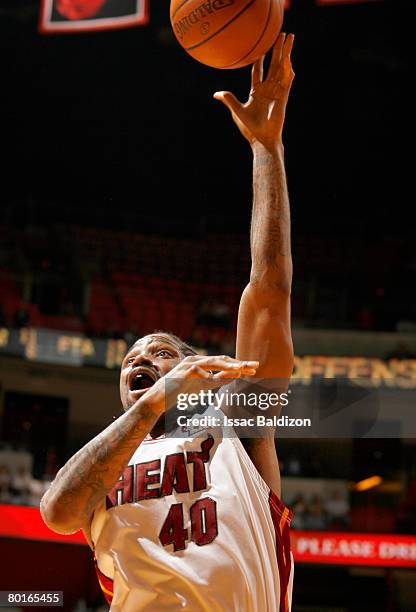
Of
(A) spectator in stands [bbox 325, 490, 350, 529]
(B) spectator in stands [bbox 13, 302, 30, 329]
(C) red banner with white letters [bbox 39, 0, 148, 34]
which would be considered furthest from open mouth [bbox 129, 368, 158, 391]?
(B) spectator in stands [bbox 13, 302, 30, 329]

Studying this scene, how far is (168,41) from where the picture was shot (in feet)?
34.1

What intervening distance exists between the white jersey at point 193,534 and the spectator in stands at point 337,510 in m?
5.48

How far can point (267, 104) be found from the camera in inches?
99.0

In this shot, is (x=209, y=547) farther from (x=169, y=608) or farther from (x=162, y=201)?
(x=162, y=201)

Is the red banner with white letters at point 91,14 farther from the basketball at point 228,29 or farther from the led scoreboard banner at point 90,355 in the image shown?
the led scoreboard banner at point 90,355

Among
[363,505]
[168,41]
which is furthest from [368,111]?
[363,505]

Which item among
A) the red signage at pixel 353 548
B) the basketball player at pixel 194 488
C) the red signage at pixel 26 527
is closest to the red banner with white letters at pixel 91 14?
the red signage at pixel 26 527

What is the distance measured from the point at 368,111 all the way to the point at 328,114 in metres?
0.55

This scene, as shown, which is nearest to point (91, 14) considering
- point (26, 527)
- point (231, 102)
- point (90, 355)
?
point (231, 102)

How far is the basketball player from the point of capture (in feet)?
6.35

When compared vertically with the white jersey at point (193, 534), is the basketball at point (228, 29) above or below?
above

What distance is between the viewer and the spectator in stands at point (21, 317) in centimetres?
918

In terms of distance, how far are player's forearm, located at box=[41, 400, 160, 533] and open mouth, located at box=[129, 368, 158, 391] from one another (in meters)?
0.31

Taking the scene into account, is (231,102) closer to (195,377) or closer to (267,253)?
(267,253)
